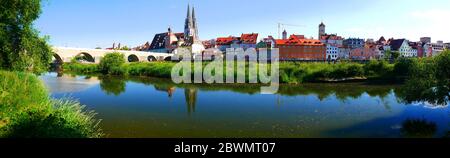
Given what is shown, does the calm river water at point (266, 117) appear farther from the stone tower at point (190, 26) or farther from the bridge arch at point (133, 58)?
the stone tower at point (190, 26)

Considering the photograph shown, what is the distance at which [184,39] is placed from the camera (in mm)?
123750

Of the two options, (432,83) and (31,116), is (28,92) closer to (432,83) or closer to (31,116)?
(31,116)

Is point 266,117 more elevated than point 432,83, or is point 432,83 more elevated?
point 432,83

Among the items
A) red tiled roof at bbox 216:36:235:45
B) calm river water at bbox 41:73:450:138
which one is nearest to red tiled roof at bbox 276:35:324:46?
red tiled roof at bbox 216:36:235:45

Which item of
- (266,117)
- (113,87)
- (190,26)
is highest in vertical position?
(190,26)

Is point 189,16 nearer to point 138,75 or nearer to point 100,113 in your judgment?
point 138,75

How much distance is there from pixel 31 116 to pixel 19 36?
12.5 m

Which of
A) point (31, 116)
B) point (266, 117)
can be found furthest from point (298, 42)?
point (31, 116)

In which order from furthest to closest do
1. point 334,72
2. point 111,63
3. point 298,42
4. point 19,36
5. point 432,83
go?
point 298,42, point 111,63, point 334,72, point 19,36, point 432,83

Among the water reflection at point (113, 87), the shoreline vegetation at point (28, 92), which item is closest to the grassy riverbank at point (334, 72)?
the water reflection at point (113, 87)

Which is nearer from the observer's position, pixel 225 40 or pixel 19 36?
pixel 19 36

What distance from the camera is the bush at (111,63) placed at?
60.7 meters
